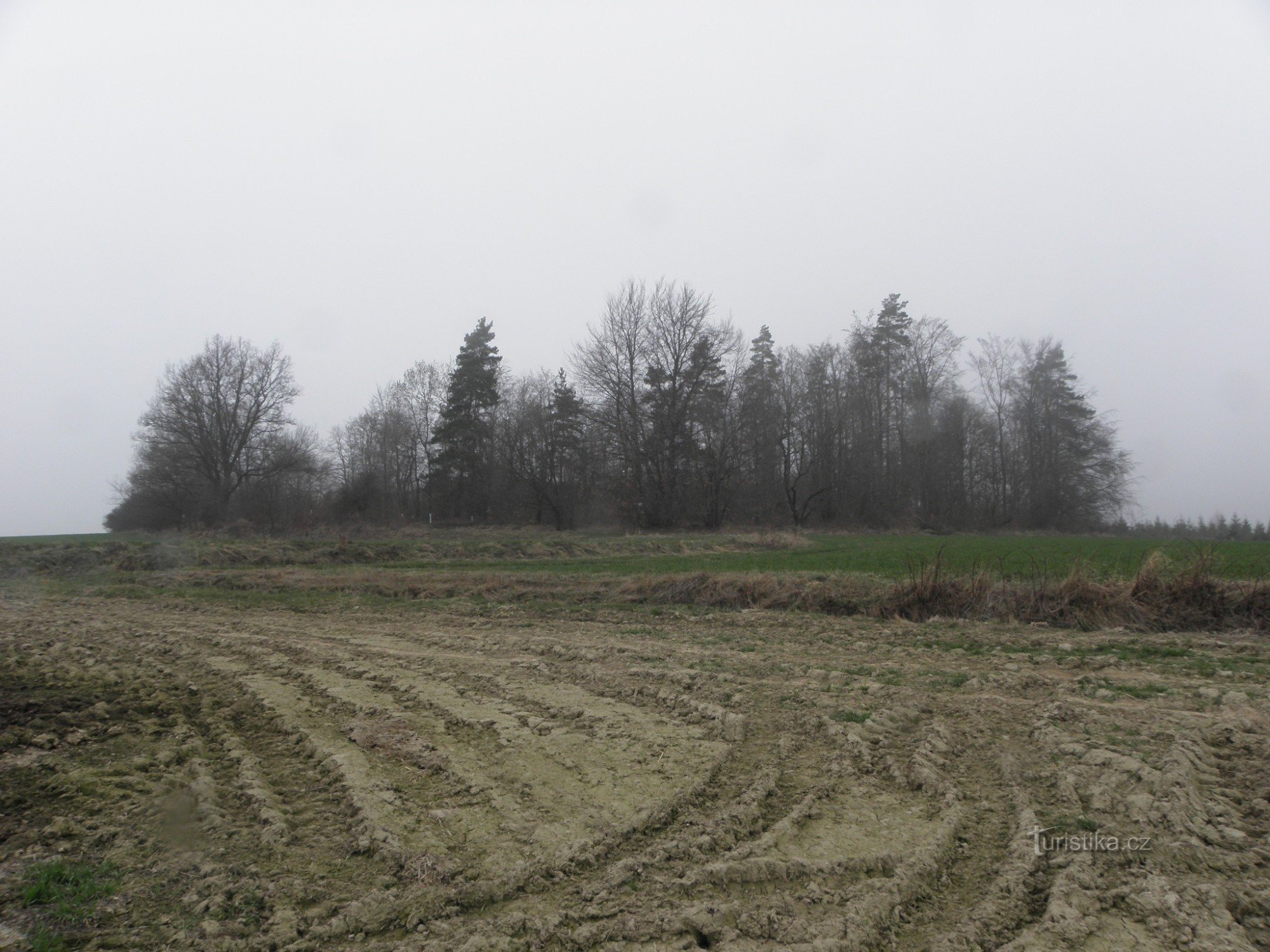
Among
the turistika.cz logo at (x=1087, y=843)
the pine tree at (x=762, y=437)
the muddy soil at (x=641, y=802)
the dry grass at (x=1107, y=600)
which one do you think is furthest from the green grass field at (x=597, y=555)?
the pine tree at (x=762, y=437)

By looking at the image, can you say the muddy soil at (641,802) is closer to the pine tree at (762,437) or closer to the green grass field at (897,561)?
the green grass field at (897,561)

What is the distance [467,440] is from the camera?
4612 cm

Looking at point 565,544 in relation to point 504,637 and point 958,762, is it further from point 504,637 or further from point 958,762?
point 958,762

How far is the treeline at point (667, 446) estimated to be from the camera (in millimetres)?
41719

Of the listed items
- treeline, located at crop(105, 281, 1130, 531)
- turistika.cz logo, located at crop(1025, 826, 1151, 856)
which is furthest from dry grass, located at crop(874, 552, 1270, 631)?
treeline, located at crop(105, 281, 1130, 531)

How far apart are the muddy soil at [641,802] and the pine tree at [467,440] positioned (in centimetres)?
3924

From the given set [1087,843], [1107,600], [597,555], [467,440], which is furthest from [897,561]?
[467,440]

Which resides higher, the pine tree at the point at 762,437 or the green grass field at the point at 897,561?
the pine tree at the point at 762,437

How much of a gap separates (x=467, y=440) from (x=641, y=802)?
44116 mm

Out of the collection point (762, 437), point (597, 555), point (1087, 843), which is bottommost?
point (1087, 843)

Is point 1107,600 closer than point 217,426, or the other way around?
point 1107,600

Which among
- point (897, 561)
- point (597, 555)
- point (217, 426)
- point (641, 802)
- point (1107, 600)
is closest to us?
point (641, 802)

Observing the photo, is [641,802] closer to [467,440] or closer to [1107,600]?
[1107,600]

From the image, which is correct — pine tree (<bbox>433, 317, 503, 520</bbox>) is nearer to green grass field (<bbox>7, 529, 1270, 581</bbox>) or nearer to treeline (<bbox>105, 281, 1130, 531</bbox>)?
treeline (<bbox>105, 281, 1130, 531</bbox>)
